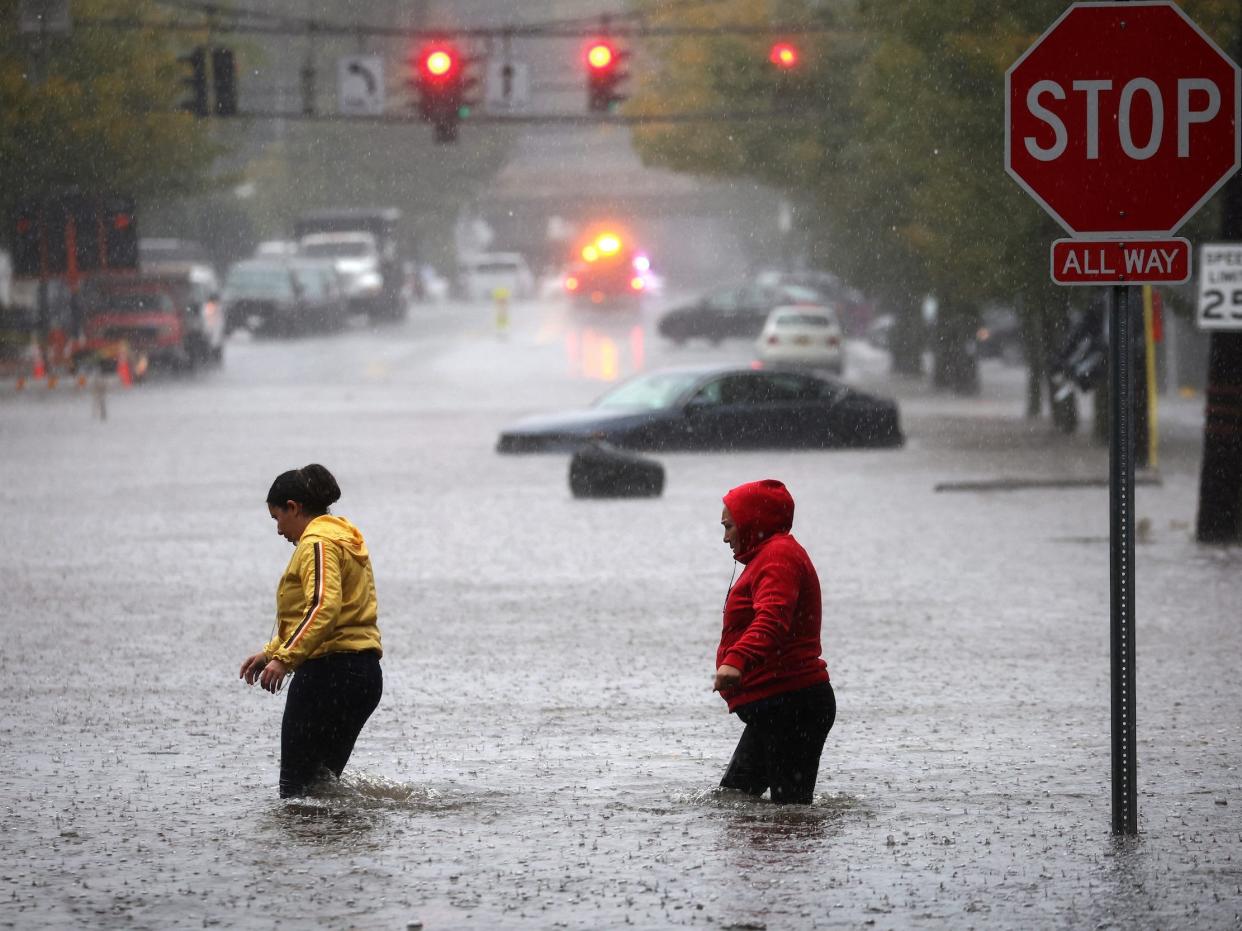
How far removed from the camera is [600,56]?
36688 mm

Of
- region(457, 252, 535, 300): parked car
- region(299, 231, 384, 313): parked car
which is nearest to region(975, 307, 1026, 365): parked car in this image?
region(299, 231, 384, 313): parked car

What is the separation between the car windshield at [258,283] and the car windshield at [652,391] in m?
32.1

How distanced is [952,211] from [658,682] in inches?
738

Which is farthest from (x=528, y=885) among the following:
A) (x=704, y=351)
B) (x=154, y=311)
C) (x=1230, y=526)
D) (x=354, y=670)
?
(x=704, y=351)

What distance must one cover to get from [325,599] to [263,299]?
52645mm

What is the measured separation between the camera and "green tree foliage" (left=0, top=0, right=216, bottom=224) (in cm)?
4247

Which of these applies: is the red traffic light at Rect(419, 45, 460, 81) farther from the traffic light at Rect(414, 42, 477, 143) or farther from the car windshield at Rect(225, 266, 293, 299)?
the car windshield at Rect(225, 266, 293, 299)

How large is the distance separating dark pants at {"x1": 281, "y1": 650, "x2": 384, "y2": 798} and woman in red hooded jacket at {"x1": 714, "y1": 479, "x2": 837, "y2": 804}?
3.88 ft

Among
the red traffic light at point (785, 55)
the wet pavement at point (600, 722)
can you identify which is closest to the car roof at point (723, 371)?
the wet pavement at point (600, 722)

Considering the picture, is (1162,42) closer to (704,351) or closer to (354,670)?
(354,670)

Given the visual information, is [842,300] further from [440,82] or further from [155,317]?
Answer: [440,82]

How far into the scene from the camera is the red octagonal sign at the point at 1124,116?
23.3ft

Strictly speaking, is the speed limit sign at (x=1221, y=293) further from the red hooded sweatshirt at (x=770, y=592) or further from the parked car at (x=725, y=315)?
the parked car at (x=725, y=315)

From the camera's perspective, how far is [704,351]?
178 ft
